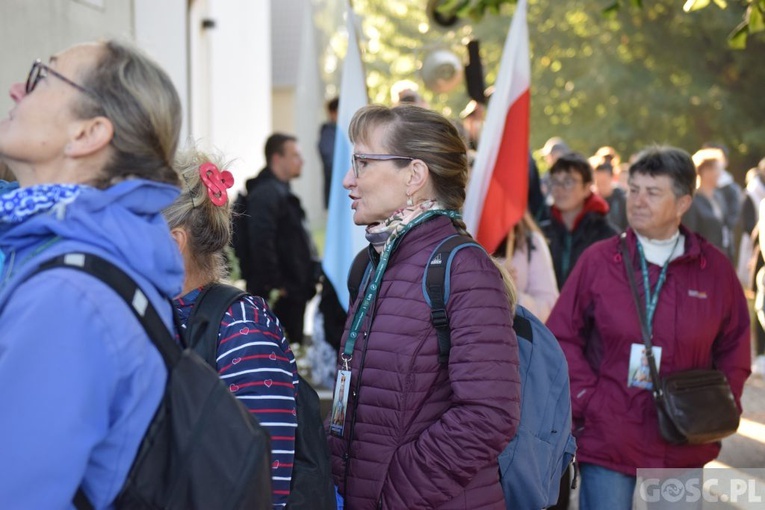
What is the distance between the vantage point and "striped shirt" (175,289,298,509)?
2.41m

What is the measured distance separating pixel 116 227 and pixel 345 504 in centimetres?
144

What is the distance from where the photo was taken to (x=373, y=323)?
2885mm

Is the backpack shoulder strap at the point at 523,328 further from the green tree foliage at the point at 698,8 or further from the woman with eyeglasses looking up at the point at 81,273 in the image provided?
the green tree foliage at the point at 698,8

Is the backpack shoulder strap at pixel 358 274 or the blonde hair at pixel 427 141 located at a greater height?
the blonde hair at pixel 427 141

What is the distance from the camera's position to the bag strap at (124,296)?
167cm

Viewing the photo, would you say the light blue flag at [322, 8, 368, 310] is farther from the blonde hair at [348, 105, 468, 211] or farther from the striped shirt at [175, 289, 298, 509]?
the striped shirt at [175, 289, 298, 509]

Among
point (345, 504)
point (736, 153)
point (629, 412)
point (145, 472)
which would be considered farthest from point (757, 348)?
point (736, 153)

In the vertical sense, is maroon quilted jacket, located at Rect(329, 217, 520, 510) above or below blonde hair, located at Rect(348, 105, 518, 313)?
below

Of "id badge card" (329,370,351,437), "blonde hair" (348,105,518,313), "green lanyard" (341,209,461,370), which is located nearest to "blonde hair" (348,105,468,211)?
"blonde hair" (348,105,518,313)

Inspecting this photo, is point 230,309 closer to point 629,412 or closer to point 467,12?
point 629,412

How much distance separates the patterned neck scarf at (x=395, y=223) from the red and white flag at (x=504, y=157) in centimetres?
250

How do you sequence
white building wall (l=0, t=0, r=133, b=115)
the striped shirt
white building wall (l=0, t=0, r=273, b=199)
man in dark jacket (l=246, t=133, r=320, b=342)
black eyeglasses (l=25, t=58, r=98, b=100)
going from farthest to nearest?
man in dark jacket (l=246, t=133, r=320, b=342) < white building wall (l=0, t=0, r=273, b=199) < white building wall (l=0, t=0, r=133, b=115) < the striped shirt < black eyeglasses (l=25, t=58, r=98, b=100)

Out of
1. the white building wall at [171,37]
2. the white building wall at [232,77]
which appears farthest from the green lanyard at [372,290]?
the white building wall at [232,77]

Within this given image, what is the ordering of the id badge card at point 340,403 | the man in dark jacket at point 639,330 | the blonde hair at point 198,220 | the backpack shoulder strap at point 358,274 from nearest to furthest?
the blonde hair at point 198,220, the id badge card at point 340,403, the backpack shoulder strap at point 358,274, the man in dark jacket at point 639,330
